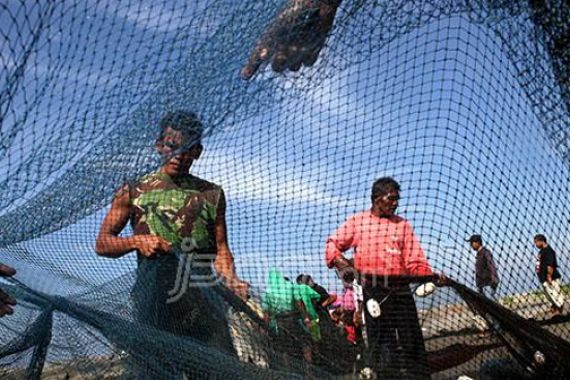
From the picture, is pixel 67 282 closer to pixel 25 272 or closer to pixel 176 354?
pixel 25 272

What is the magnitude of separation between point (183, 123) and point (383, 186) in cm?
110

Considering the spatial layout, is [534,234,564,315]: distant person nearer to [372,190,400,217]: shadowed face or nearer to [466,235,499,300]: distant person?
[466,235,499,300]: distant person

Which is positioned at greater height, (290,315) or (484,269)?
(484,269)

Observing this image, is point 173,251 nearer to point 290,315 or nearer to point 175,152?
point 175,152

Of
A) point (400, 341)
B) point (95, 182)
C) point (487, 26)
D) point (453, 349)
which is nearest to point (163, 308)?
point (95, 182)

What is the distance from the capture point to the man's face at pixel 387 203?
3072 mm

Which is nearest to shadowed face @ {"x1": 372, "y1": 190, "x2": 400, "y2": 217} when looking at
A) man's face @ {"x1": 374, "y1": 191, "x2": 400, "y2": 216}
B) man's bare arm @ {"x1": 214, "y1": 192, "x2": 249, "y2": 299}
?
man's face @ {"x1": 374, "y1": 191, "x2": 400, "y2": 216}

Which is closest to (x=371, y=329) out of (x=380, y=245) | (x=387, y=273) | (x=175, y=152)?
(x=387, y=273)

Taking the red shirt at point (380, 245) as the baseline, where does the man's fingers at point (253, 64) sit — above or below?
above

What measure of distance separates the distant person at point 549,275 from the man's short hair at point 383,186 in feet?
2.37

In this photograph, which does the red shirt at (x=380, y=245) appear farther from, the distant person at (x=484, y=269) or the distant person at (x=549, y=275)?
the distant person at (x=549, y=275)

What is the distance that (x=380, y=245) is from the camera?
3.42 metres

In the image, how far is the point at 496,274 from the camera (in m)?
3.09

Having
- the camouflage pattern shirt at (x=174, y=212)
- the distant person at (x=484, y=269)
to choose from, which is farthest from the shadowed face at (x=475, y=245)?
the camouflage pattern shirt at (x=174, y=212)
